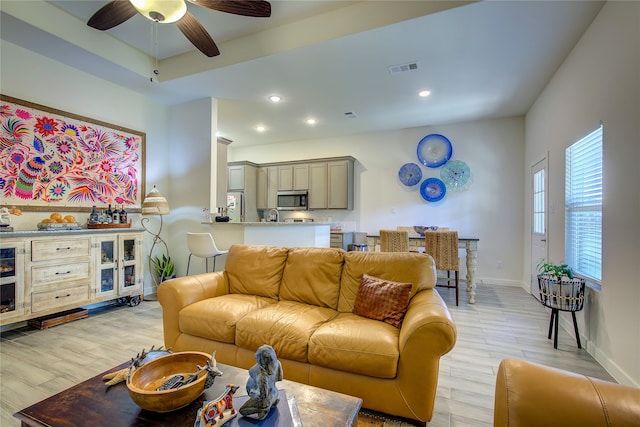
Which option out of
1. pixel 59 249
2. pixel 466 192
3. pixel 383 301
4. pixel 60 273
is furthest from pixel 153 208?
pixel 466 192

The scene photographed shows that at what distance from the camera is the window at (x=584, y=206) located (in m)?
2.54

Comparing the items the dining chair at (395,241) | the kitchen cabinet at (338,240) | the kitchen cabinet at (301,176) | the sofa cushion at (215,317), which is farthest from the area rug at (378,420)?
the kitchen cabinet at (301,176)

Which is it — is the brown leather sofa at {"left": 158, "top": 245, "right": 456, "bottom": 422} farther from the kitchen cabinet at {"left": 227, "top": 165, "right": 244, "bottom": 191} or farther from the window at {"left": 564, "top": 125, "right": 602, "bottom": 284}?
the kitchen cabinet at {"left": 227, "top": 165, "right": 244, "bottom": 191}

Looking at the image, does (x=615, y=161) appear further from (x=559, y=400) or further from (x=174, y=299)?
(x=174, y=299)

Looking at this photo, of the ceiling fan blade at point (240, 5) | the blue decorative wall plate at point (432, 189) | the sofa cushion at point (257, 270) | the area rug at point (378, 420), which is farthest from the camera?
the blue decorative wall plate at point (432, 189)

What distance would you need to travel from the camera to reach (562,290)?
8.40 feet

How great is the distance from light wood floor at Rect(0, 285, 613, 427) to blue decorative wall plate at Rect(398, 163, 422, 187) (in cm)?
257

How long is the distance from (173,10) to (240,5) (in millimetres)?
476

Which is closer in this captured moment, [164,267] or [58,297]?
[58,297]

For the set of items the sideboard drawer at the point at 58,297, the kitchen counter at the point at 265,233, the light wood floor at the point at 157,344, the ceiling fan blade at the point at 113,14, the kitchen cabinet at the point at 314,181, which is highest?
the ceiling fan blade at the point at 113,14

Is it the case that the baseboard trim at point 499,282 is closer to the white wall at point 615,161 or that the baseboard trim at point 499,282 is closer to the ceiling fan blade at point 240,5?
the white wall at point 615,161

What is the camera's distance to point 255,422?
1.02 m

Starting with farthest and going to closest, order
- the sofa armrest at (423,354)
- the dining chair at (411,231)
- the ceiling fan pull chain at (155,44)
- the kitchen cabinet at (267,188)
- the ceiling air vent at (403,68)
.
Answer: the kitchen cabinet at (267,188) < the dining chair at (411,231) < the ceiling air vent at (403,68) < the ceiling fan pull chain at (155,44) < the sofa armrest at (423,354)

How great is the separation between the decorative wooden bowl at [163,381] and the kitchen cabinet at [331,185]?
4.66 meters
